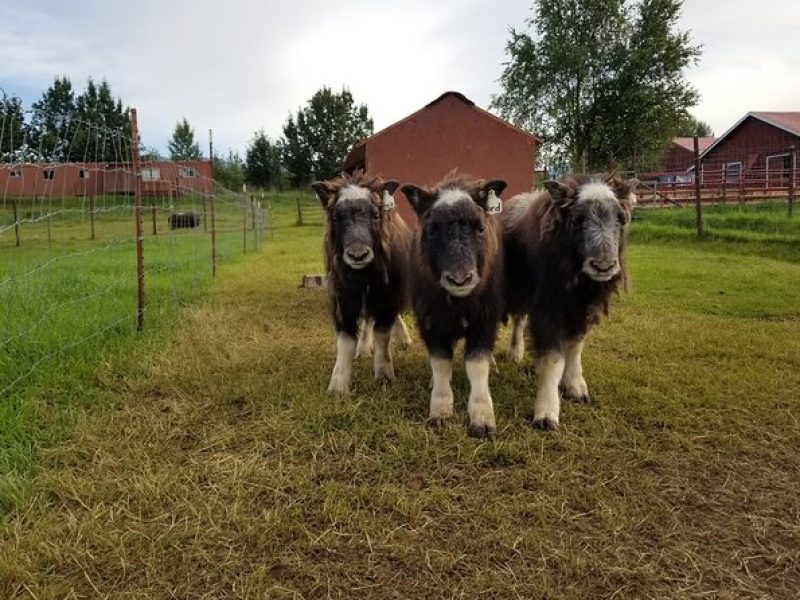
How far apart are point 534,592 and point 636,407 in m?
2.36

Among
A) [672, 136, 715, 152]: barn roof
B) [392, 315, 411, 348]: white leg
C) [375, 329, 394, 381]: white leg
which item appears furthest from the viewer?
[672, 136, 715, 152]: barn roof

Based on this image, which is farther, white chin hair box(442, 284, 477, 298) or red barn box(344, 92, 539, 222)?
red barn box(344, 92, 539, 222)

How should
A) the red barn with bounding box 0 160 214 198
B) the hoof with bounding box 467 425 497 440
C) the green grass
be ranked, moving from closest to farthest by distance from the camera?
the green grass, the hoof with bounding box 467 425 497 440, the red barn with bounding box 0 160 214 198

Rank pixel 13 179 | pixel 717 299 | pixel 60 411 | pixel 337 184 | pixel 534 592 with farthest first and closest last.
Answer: pixel 717 299 → pixel 13 179 → pixel 337 184 → pixel 60 411 → pixel 534 592

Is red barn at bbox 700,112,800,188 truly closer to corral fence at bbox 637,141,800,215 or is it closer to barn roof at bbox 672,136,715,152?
corral fence at bbox 637,141,800,215

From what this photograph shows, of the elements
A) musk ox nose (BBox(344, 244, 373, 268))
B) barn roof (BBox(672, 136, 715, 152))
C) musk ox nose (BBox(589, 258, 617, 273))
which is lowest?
musk ox nose (BBox(589, 258, 617, 273))

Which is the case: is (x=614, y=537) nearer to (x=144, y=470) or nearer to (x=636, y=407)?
(x=636, y=407)

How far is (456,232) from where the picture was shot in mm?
3912

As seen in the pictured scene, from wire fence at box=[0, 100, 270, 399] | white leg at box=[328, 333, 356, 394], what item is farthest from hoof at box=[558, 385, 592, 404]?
wire fence at box=[0, 100, 270, 399]

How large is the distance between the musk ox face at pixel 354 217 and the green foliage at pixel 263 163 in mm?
57855

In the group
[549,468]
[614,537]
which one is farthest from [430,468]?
[614,537]

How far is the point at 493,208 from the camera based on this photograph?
13.8 ft

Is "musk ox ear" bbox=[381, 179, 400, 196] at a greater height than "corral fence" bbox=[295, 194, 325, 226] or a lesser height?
lesser

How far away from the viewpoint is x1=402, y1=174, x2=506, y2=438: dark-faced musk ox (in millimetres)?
3939
